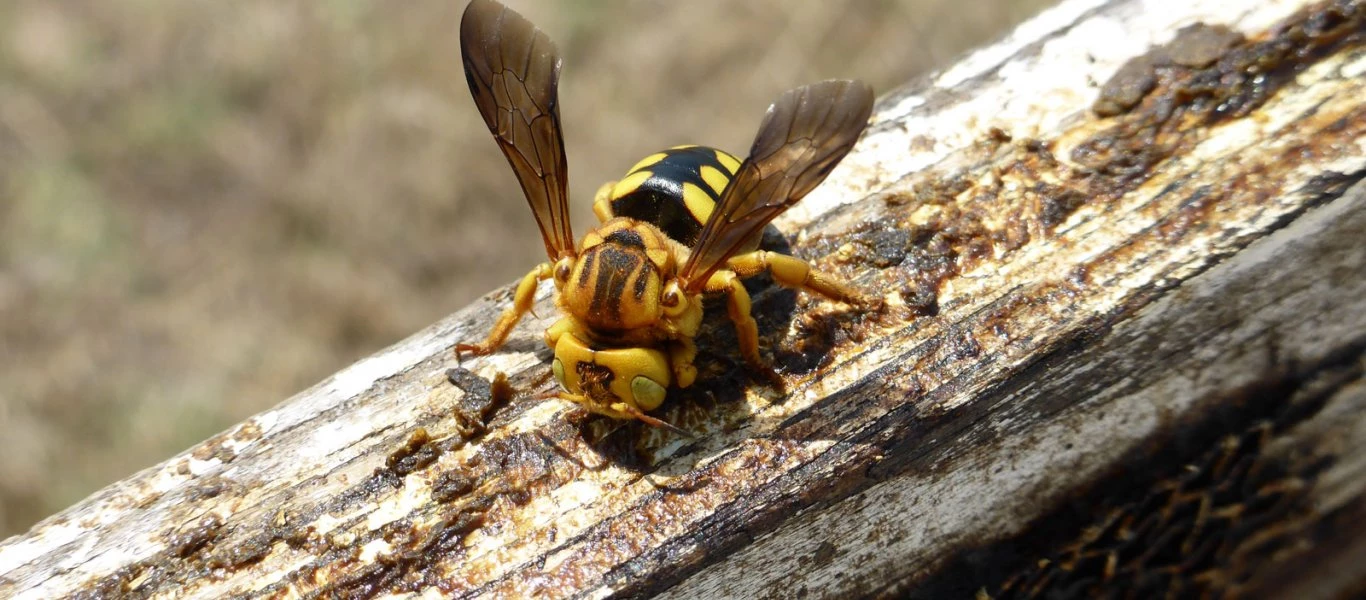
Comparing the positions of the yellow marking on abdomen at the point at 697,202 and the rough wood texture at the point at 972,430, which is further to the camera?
the yellow marking on abdomen at the point at 697,202

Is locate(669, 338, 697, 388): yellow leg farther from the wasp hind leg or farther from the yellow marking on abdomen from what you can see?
the yellow marking on abdomen

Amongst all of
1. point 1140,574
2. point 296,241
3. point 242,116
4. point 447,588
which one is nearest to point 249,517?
point 447,588

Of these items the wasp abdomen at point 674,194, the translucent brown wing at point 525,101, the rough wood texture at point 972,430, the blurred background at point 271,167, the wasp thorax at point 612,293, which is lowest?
the rough wood texture at point 972,430

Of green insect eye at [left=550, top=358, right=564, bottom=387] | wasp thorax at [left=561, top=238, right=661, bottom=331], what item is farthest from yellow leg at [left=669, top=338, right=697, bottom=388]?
green insect eye at [left=550, top=358, right=564, bottom=387]

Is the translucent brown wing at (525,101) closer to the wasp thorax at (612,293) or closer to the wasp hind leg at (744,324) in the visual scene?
the wasp thorax at (612,293)

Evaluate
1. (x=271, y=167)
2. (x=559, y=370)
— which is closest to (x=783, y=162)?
(x=559, y=370)

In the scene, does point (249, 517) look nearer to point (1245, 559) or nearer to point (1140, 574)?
point (1140, 574)

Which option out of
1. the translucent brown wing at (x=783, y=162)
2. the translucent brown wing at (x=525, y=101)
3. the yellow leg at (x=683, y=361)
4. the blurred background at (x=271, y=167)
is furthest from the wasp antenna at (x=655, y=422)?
the blurred background at (x=271, y=167)
